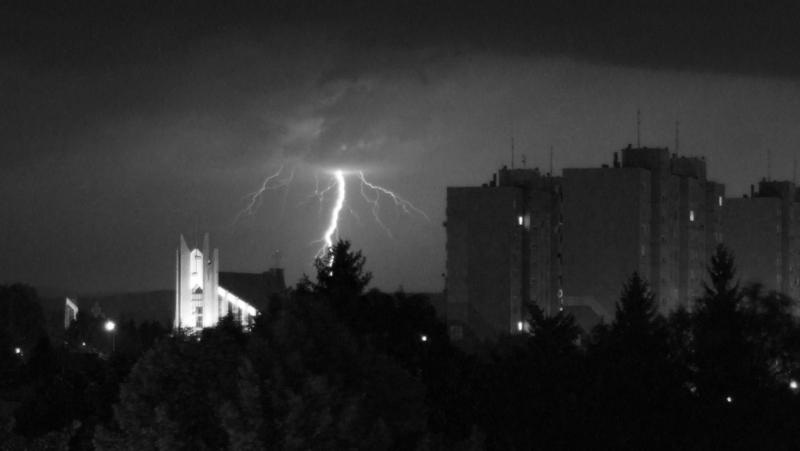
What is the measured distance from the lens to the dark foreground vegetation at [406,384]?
2111 cm

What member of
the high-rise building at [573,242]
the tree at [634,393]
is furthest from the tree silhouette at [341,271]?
the high-rise building at [573,242]

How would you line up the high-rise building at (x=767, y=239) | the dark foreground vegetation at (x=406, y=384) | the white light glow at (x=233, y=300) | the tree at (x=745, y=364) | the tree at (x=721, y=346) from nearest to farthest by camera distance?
the dark foreground vegetation at (x=406, y=384) < the tree at (x=745, y=364) < the tree at (x=721, y=346) < the white light glow at (x=233, y=300) < the high-rise building at (x=767, y=239)

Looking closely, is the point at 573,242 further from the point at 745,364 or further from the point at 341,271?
the point at 341,271

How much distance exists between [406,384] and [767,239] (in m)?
82.6

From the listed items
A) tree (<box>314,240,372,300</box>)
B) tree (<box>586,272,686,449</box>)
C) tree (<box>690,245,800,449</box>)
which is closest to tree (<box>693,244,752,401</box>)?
Result: tree (<box>690,245,800,449</box>)

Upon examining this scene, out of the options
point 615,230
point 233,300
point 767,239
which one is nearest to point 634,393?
point 615,230

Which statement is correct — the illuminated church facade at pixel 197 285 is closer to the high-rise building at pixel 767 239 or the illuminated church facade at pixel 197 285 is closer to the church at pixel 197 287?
the church at pixel 197 287

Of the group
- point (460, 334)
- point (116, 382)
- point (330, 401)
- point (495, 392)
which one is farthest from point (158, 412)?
point (460, 334)

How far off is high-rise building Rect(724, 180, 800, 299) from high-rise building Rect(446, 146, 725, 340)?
1008 centimetres

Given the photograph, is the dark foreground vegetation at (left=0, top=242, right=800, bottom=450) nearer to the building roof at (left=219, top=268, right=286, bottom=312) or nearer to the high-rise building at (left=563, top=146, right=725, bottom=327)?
the high-rise building at (left=563, top=146, right=725, bottom=327)

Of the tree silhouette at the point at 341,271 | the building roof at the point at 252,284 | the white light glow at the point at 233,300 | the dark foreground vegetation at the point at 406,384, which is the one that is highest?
the building roof at the point at 252,284

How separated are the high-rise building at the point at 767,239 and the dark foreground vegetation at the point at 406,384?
1689 inches

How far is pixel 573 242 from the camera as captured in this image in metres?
85.9

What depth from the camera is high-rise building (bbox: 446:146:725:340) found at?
84938mm
